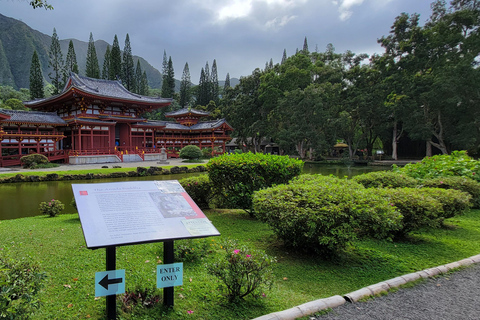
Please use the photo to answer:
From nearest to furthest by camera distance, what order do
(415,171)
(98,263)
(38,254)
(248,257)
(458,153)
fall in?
(248,257)
(98,263)
(38,254)
(415,171)
(458,153)

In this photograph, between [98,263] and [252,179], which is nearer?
[98,263]

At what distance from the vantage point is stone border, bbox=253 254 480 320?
2654mm

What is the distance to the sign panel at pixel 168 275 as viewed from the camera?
96.9 inches

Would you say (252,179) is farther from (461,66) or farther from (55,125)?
(461,66)

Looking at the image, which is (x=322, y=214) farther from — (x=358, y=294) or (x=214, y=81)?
(x=214, y=81)

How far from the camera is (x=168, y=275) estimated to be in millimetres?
2494

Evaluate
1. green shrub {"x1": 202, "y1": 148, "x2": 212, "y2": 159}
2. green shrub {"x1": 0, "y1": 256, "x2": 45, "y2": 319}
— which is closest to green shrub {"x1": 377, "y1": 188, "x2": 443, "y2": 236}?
green shrub {"x1": 0, "y1": 256, "x2": 45, "y2": 319}

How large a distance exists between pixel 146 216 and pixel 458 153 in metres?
11.5

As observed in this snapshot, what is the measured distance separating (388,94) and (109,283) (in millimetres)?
31843

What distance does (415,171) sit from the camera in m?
8.80

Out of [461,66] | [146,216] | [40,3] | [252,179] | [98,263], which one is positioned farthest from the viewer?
[461,66]

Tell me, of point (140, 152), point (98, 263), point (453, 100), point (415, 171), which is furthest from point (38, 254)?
point (453, 100)

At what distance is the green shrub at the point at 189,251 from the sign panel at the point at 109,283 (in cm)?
158

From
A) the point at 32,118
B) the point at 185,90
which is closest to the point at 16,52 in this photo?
the point at 185,90
